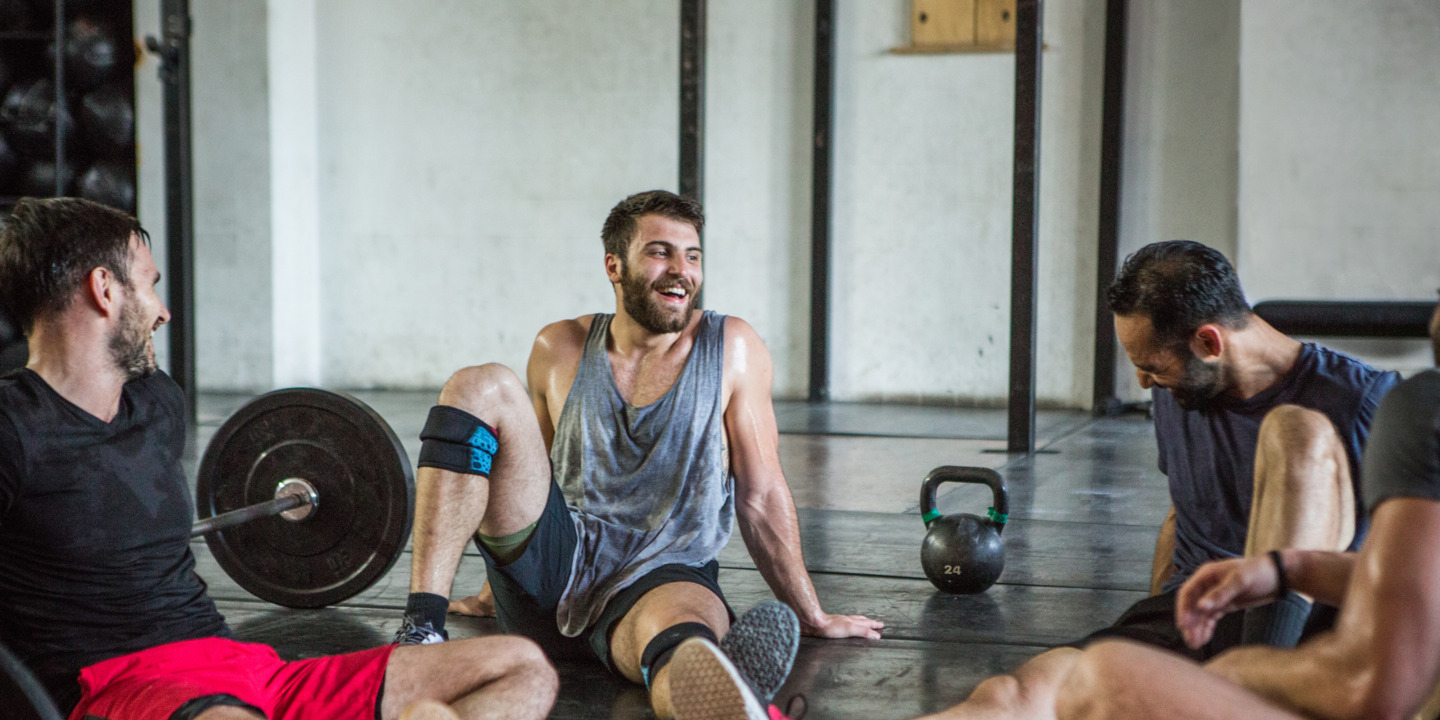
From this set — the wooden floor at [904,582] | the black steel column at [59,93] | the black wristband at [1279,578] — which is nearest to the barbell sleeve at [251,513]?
the wooden floor at [904,582]

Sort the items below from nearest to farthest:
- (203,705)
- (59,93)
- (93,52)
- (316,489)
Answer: (203,705), (316,489), (59,93), (93,52)

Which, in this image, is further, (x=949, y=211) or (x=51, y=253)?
(x=949, y=211)

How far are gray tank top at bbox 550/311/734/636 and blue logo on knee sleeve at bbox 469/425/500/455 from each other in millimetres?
244

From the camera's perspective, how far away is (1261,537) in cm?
156

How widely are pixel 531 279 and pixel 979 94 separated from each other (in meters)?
3.04

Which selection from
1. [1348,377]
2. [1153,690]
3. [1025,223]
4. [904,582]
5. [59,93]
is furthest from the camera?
[59,93]

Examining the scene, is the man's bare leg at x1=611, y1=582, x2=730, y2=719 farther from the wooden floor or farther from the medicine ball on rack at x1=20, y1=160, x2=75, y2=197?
the medicine ball on rack at x1=20, y1=160, x2=75, y2=197

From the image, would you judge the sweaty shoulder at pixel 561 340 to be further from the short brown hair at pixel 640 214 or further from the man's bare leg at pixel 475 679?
the man's bare leg at pixel 475 679

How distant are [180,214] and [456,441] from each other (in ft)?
16.7

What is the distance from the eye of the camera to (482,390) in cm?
206

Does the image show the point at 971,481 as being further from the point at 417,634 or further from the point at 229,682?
the point at 229,682

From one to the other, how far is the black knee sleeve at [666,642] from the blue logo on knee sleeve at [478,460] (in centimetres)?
41

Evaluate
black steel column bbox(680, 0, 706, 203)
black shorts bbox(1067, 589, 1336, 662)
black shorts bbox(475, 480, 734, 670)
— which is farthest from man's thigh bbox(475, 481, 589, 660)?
black steel column bbox(680, 0, 706, 203)

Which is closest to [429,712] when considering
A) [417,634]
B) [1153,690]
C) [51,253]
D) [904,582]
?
[417,634]
